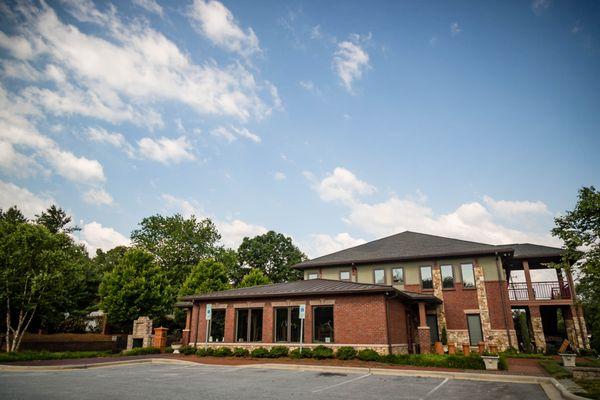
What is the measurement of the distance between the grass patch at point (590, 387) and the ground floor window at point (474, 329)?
1417cm

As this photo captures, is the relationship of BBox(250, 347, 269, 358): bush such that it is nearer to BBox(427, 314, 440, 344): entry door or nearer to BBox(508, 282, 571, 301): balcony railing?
BBox(427, 314, 440, 344): entry door

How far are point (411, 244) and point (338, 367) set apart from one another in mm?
15649

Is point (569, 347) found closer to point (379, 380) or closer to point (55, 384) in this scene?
point (379, 380)

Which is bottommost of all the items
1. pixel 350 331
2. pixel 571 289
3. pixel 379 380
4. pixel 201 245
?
pixel 379 380

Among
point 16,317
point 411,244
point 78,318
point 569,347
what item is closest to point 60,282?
point 16,317

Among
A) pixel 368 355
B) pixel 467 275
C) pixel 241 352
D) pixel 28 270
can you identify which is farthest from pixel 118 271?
pixel 467 275

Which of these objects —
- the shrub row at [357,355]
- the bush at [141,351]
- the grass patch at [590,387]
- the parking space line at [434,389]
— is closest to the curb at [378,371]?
the grass patch at [590,387]

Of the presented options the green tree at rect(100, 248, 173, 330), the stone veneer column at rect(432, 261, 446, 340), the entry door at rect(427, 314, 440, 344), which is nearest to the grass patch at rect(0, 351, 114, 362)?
the green tree at rect(100, 248, 173, 330)

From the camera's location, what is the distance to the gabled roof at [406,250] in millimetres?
25273

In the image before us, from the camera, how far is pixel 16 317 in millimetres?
26516

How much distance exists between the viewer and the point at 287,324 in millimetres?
21094

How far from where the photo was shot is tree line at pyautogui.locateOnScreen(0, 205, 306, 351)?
22281 mm

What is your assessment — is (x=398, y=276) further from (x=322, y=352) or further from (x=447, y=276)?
(x=322, y=352)

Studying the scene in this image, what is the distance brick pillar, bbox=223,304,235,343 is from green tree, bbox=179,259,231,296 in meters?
12.4
